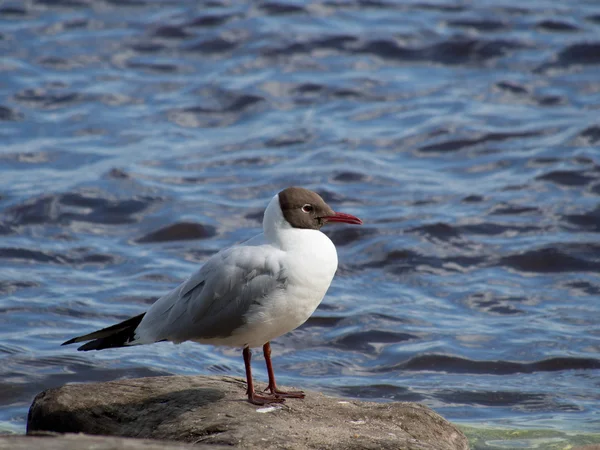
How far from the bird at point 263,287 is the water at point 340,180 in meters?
1.96

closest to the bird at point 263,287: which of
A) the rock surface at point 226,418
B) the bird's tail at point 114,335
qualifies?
the bird's tail at point 114,335

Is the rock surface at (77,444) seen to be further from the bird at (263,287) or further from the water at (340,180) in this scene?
the water at (340,180)

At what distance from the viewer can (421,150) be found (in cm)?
1245

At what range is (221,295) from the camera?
18.4 feet

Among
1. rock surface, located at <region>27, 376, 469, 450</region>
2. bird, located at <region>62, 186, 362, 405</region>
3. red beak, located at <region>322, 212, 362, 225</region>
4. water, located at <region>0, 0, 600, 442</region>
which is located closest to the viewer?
rock surface, located at <region>27, 376, 469, 450</region>

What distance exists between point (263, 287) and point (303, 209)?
1.63 feet

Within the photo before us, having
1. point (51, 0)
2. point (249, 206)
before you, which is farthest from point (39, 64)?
point (249, 206)

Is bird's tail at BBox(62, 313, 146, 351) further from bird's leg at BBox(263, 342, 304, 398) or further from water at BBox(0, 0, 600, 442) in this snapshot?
water at BBox(0, 0, 600, 442)

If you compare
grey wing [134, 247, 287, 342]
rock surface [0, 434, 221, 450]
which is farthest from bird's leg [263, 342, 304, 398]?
rock surface [0, 434, 221, 450]

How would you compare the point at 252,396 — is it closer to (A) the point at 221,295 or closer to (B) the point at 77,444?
(A) the point at 221,295

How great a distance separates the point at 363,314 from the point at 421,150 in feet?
12.6

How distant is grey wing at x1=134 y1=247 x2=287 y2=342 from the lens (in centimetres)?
549

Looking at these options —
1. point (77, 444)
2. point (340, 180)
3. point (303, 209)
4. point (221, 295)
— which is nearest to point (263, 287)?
point (221, 295)

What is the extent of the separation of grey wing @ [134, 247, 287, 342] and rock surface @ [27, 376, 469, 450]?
1.23 ft
